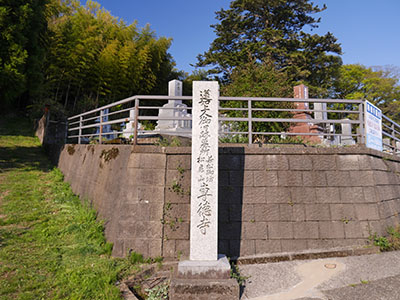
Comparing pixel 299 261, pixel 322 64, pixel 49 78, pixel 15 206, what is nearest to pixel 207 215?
pixel 299 261

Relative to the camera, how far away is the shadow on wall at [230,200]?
425 cm

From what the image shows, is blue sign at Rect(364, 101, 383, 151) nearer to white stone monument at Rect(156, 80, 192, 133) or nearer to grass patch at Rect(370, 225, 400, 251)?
grass patch at Rect(370, 225, 400, 251)

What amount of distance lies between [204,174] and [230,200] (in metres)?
1.07

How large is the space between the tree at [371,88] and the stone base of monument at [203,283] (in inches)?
966

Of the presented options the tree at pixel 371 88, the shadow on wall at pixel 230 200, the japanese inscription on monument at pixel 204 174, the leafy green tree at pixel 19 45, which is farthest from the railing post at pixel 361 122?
the tree at pixel 371 88

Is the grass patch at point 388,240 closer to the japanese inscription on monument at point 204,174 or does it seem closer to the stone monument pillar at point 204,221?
the stone monument pillar at point 204,221

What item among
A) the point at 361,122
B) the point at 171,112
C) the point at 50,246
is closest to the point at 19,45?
the point at 171,112

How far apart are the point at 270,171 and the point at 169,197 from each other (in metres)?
1.91

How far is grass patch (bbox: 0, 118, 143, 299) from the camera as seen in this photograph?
10.3 ft

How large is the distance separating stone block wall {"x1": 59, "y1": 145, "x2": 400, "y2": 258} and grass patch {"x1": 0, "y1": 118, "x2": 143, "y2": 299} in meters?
0.48

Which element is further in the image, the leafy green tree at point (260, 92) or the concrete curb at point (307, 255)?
the leafy green tree at point (260, 92)

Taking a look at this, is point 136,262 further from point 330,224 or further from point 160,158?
point 330,224

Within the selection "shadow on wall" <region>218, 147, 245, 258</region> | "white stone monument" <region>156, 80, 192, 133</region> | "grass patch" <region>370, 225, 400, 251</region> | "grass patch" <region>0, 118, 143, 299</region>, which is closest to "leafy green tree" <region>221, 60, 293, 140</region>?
"white stone monument" <region>156, 80, 192, 133</region>

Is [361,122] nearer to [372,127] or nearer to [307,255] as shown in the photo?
[372,127]
